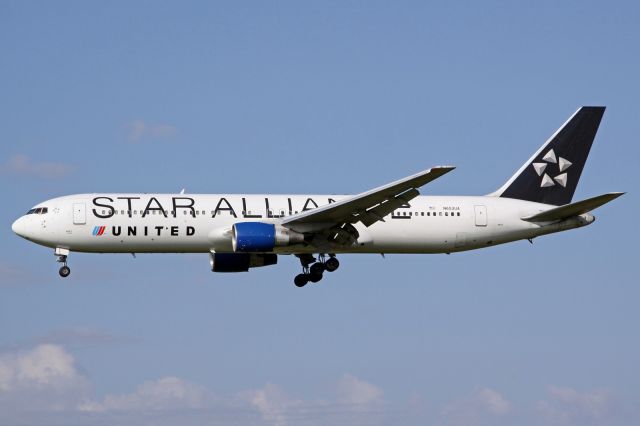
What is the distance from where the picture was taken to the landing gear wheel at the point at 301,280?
198 feet

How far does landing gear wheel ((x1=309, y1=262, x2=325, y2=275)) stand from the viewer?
5978 centimetres

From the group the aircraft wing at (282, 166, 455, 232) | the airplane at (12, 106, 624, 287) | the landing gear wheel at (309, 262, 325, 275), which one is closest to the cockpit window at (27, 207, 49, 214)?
the airplane at (12, 106, 624, 287)

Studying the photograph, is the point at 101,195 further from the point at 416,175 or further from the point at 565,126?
the point at 565,126

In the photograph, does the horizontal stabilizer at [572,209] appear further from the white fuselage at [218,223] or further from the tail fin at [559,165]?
the tail fin at [559,165]

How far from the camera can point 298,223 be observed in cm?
5584

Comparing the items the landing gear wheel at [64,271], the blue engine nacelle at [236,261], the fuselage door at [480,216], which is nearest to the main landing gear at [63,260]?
the landing gear wheel at [64,271]

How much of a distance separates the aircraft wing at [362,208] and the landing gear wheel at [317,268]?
3.63 metres

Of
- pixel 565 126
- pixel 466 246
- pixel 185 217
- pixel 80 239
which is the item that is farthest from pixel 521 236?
pixel 80 239

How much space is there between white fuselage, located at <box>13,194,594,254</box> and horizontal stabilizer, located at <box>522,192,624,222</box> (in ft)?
1.26

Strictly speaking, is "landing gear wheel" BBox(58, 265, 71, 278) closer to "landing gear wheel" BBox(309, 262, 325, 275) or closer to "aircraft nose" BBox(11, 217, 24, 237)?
"aircraft nose" BBox(11, 217, 24, 237)

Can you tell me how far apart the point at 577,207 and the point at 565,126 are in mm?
7401

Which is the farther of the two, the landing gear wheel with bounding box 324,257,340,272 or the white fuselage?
the landing gear wheel with bounding box 324,257,340,272

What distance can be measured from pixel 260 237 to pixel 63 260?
9.20 metres

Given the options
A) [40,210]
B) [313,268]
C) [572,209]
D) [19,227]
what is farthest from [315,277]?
[19,227]
